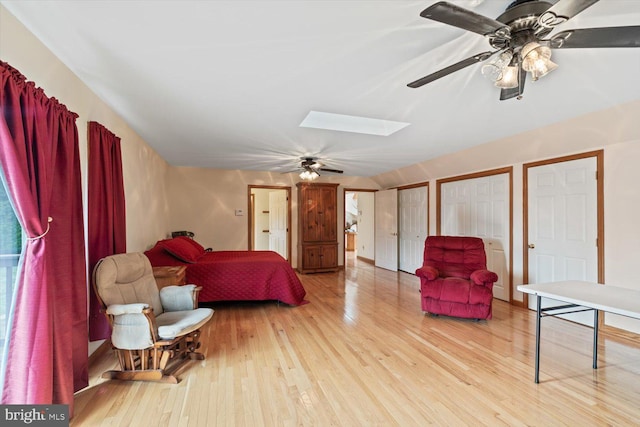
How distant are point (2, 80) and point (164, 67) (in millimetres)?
862

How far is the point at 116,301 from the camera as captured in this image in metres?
2.19

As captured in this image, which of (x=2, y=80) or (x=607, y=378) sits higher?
(x=2, y=80)

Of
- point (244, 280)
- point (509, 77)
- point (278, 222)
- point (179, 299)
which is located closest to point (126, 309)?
point (179, 299)

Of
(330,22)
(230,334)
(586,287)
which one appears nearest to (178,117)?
(330,22)

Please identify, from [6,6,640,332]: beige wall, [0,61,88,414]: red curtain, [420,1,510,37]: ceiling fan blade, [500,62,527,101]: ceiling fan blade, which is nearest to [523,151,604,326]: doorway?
[6,6,640,332]: beige wall

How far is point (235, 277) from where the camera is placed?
3.88 metres

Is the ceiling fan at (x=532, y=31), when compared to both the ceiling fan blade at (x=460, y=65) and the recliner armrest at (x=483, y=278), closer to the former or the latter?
the ceiling fan blade at (x=460, y=65)

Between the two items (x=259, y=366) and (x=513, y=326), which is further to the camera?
(x=513, y=326)

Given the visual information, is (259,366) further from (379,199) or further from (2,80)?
(379,199)

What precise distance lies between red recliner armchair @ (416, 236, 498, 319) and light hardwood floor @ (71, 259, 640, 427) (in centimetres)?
17

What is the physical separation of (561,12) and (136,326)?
3031 mm

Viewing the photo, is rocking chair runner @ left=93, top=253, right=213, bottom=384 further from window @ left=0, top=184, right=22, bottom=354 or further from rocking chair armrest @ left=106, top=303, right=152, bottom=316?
window @ left=0, top=184, right=22, bottom=354

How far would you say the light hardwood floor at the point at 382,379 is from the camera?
71.2 inches

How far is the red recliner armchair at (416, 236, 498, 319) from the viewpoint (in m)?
3.35
